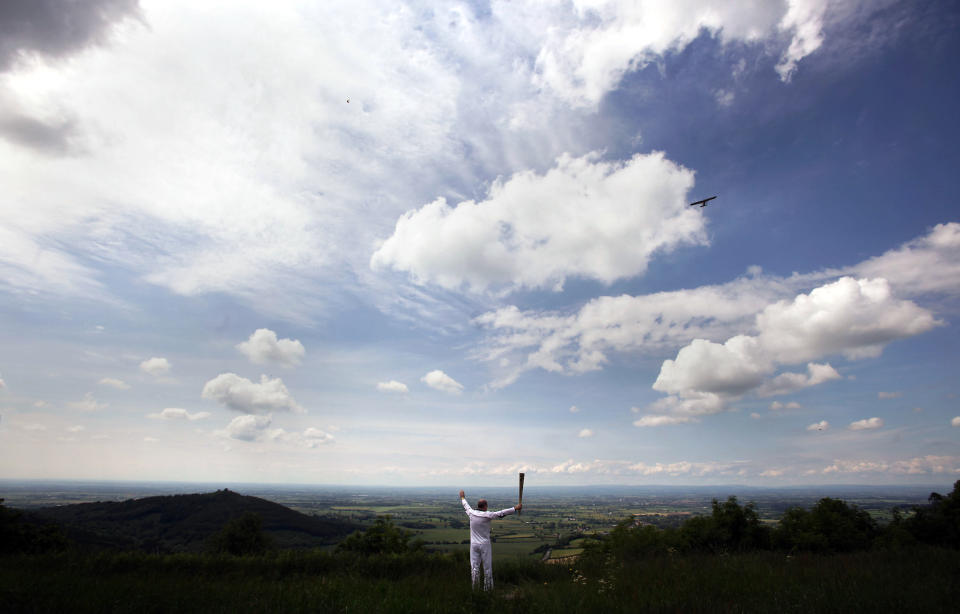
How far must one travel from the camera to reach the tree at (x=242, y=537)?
81.9 ft

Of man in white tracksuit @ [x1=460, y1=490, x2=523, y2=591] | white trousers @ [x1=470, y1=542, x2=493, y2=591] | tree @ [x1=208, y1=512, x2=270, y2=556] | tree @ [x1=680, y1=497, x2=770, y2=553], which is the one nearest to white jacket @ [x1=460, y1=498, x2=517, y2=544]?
man in white tracksuit @ [x1=460, y1=490, x2=523, y2=591]

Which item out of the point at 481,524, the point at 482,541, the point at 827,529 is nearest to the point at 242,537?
the point at 482,541

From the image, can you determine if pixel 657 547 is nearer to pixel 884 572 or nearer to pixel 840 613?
pixel 884 572

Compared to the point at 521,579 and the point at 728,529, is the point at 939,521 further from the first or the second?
the point at 521,579

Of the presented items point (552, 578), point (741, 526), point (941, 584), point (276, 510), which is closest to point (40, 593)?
point (552, 578)

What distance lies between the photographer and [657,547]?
17922mm

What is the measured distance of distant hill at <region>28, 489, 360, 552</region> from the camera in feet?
211

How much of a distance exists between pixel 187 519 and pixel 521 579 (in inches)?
3347

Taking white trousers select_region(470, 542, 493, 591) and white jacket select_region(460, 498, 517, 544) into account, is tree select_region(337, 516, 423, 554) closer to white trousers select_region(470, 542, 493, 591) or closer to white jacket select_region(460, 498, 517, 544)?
white trousers select_region(470, 542, 493, 591)

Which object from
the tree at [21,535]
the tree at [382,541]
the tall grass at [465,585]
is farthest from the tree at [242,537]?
the tall grass at [465,585]

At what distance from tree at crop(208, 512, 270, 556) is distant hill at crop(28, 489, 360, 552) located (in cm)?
3766

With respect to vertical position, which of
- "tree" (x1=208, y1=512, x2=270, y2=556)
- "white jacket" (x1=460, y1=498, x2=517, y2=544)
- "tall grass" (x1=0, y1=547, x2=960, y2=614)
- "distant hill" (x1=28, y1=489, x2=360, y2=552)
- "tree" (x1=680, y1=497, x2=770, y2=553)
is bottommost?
"distant hill" (x1=28, y1=489, x2=360, y2=552)

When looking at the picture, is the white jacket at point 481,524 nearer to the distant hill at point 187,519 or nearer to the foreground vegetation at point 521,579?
the foreground vegetation at point 521,579

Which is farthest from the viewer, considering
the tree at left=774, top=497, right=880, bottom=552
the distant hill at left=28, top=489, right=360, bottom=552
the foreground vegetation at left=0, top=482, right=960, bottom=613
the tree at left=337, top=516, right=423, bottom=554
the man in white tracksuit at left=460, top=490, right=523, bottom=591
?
the distant hill at left=28, top=489, right=360, bottom=552
